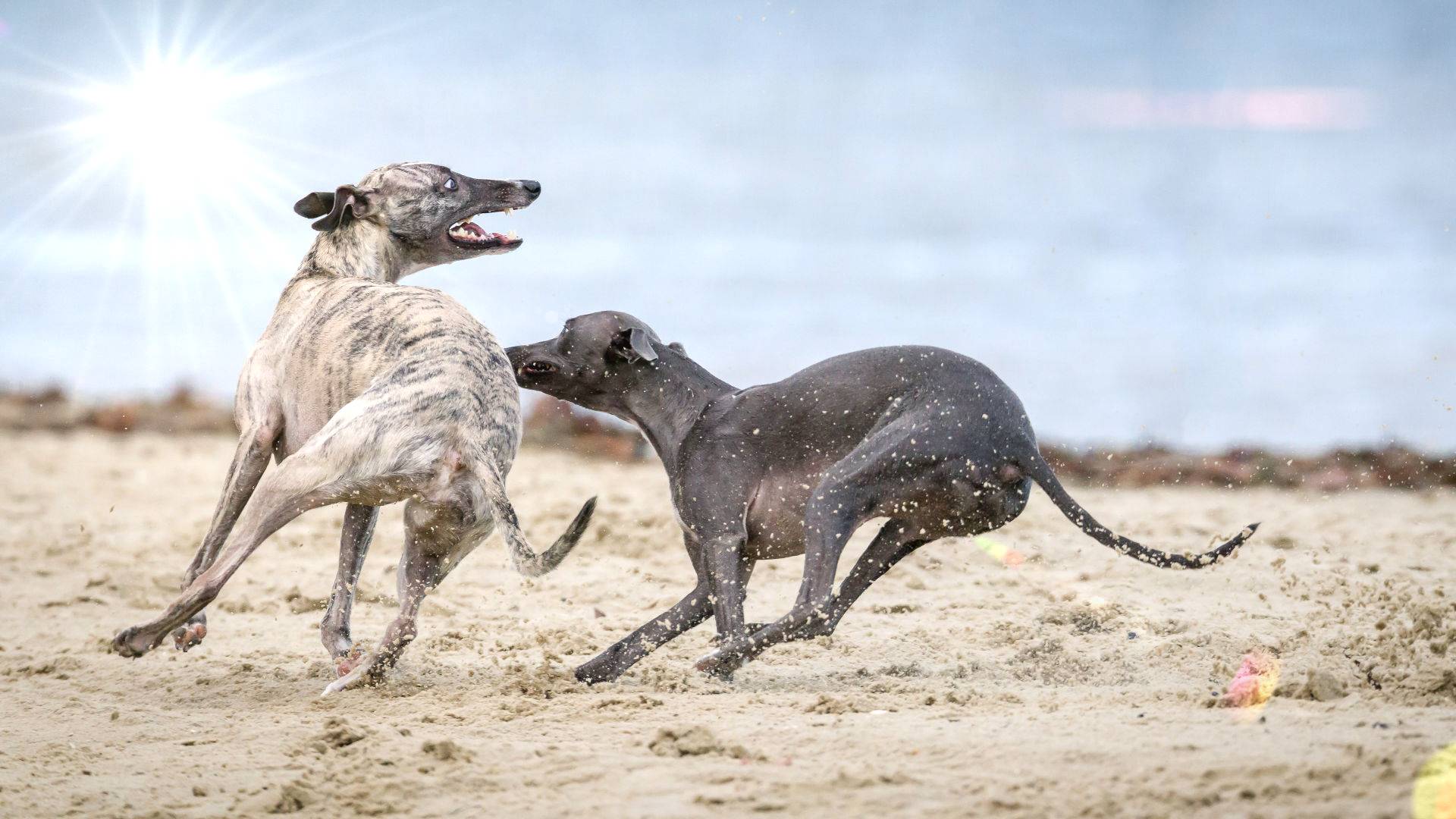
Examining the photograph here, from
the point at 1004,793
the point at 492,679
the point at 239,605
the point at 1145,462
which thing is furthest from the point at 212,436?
the point at 1004,793

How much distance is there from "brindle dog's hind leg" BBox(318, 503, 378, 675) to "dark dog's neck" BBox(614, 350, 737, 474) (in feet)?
4.24

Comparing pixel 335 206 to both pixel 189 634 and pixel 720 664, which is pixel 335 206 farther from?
pixel 720 664

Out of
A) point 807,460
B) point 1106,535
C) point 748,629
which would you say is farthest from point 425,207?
point 1106,535

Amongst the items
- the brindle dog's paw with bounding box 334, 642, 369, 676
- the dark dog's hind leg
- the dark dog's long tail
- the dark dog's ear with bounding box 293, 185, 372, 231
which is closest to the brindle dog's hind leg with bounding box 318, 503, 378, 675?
the brindle dog's paw with bounding box 334, 642, 369, 676

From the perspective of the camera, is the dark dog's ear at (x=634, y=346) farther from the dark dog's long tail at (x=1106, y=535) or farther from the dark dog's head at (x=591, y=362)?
the dark dog's long tail at (x=1106, y=535)

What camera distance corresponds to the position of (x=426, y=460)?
5.12 metres

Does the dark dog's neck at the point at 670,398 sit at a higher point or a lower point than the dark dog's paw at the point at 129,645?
higher

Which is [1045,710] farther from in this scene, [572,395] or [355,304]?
[355,304]

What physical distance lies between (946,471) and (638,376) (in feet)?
5.17

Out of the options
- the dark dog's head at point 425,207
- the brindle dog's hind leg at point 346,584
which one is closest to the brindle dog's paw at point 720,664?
the brindle dog's hind leg at point 346,584

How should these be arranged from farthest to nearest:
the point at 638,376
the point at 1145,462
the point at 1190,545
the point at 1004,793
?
the point at 1145,462, the point at 1190,545, the point at 638,376, the point at 1004,793

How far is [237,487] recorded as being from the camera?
18.8ft

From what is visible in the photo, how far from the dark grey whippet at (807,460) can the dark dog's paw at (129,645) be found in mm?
1709

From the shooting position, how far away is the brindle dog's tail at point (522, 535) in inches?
200
